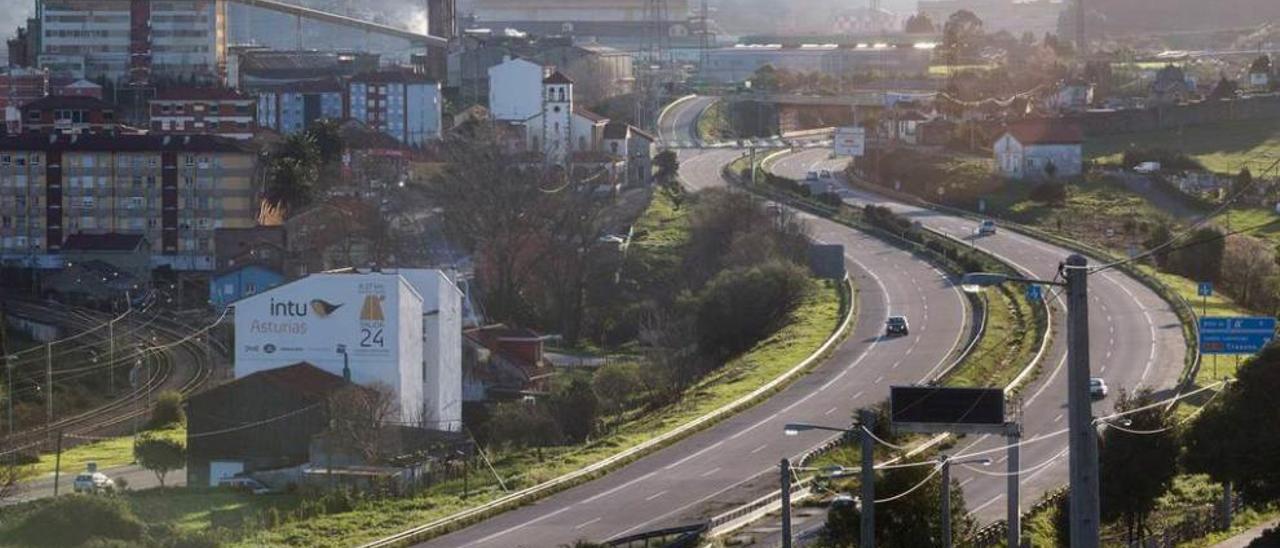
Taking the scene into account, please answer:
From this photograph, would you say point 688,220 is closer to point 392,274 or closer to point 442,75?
point 392,274

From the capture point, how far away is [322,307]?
25.1m

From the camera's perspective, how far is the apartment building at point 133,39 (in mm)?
59562

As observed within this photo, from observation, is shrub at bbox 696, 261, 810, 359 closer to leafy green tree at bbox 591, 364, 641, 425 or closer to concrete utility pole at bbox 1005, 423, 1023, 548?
leafy green tree at bbox 591, 364, 641, 425

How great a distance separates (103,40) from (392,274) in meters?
37.1

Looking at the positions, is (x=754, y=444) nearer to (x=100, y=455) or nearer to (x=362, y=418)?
(x=362, y=418)

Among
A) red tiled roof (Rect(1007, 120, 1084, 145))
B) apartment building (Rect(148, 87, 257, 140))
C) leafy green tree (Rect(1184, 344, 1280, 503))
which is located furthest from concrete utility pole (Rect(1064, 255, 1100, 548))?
apartment building (Rect(148, 87, 257, 140))

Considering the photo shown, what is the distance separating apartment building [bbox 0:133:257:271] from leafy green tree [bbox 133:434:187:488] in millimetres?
19068

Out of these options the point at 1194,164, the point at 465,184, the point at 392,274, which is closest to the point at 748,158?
the point at 1194,164

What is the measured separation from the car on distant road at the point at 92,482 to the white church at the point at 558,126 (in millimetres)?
22992

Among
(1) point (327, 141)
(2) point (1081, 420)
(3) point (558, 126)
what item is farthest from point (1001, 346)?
(3) point (558, 126)

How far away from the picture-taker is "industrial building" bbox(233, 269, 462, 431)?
2486 cm

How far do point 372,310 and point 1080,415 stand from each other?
1573cm

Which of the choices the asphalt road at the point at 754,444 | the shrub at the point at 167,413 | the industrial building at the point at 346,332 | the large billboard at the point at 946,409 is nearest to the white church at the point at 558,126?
the asphalt road at the point at 754,444

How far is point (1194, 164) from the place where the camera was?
4603 cm
